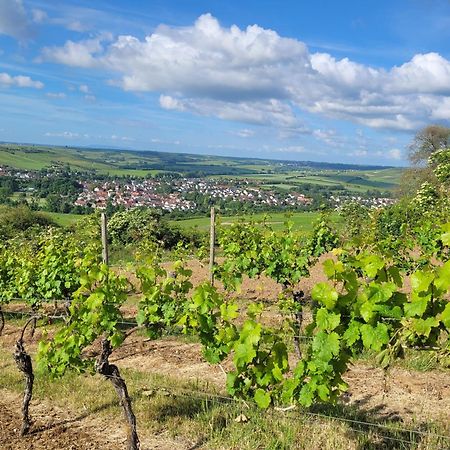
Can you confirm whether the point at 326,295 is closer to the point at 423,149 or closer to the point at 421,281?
the point at 421,281

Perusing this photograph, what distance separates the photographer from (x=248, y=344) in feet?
12.6

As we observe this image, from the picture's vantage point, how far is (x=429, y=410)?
6.52 m

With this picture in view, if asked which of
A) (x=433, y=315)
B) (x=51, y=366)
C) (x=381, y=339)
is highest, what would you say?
(x=433, y=315)

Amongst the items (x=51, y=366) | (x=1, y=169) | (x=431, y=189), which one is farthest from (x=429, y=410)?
(x=1, y=169)

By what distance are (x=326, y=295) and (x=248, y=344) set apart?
0.80 metres

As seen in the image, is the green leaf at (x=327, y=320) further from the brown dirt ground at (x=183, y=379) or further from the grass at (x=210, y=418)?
the grass at (x=210, y=418)

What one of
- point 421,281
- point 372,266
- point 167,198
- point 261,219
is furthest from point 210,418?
point 167,198

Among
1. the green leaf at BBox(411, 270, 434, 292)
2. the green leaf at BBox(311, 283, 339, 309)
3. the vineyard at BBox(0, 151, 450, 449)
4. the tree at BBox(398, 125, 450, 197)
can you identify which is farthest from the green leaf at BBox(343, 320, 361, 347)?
the tree at BBox(398, 125, 450, 197)

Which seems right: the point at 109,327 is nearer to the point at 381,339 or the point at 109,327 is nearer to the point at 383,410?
the point at 381,339

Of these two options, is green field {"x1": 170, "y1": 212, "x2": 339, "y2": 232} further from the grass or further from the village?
the village

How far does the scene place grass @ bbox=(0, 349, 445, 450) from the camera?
5.41 m

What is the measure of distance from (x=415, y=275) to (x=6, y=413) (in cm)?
631

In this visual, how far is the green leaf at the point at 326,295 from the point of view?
3.46m

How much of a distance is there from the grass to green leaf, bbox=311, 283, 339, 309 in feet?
7.84
